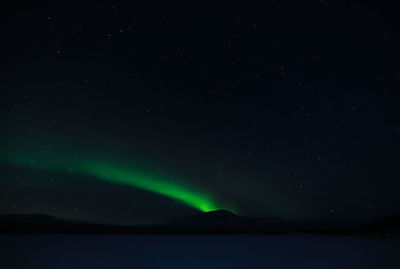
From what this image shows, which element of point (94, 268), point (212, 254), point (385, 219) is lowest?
point (94, 268)

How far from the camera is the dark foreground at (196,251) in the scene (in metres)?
3.54

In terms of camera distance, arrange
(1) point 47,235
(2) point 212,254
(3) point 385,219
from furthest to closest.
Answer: (3) point 385,219, (1) point 47,235, (2) point 212,254

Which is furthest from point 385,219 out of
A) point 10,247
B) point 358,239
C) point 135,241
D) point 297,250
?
point 10,247

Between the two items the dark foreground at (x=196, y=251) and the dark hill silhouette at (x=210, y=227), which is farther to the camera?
the dark hill silhouette at (x=210, y=227)

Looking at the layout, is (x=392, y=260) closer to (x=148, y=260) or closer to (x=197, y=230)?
(x=197, y=230)

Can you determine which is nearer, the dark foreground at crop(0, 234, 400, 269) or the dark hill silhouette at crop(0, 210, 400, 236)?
the dark foreground at crop(0, 234, 400, 269)

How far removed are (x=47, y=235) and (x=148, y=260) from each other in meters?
1.46

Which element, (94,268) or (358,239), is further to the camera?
(358,239)

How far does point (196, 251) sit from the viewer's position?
3818mm

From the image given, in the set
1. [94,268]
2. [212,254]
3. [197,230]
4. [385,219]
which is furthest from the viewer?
[385,219]

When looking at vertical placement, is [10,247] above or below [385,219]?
below

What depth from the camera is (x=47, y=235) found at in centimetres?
402

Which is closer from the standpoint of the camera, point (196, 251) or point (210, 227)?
point (196, 251)

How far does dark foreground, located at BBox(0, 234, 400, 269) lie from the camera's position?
354 centimetres
